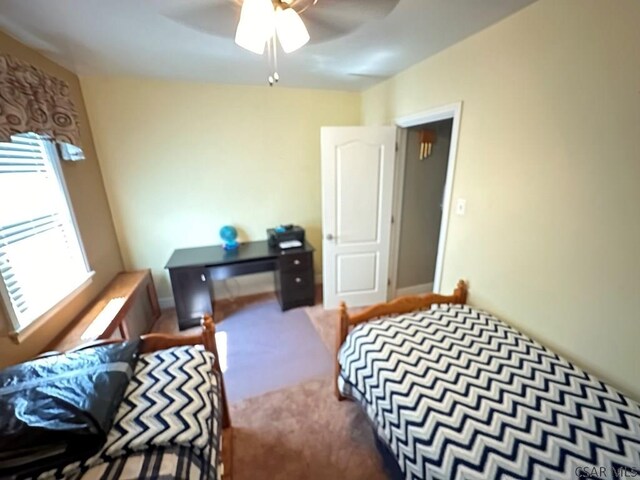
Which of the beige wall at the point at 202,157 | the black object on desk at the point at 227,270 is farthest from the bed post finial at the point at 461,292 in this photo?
the beige wall at the point at 202,157

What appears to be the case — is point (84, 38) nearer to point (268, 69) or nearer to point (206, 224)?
point (268, 69)

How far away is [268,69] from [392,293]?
2587mm

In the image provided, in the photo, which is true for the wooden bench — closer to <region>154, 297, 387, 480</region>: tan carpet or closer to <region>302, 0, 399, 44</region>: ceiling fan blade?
<region>154, 297, 387, 480</region>: tan carpet

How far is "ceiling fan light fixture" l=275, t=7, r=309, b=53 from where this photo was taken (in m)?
1.08

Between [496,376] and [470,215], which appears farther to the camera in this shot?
[470,215]

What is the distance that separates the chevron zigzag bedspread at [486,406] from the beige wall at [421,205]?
1.57 metres

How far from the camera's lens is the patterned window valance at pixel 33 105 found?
133 cm

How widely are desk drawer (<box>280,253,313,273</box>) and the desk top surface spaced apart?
4 centimetres

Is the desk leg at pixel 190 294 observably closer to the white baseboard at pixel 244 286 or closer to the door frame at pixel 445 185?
the white baseboard at pixel 244 286

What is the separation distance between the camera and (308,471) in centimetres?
140

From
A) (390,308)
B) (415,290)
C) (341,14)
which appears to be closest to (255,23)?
(341,14)

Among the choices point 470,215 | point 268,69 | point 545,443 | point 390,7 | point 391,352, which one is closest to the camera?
point 545,443

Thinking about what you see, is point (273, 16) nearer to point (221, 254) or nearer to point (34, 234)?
point (34, 234)

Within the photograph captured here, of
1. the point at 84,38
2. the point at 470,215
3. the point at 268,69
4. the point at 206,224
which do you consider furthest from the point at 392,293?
the point at 84,38
